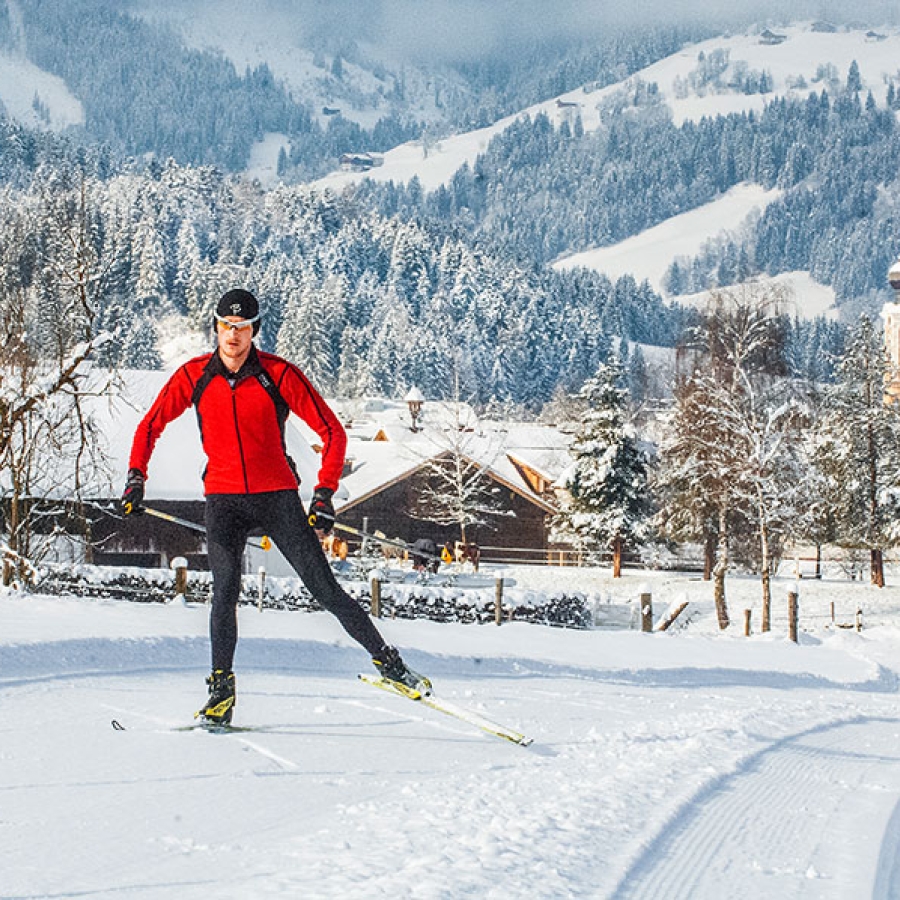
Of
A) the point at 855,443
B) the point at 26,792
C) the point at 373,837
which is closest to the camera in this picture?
the point at 373,837

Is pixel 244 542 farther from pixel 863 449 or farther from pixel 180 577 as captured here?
pixel 863 449

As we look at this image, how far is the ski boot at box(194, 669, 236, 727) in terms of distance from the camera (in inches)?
216

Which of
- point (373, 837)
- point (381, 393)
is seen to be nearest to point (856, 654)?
point (373, 837)

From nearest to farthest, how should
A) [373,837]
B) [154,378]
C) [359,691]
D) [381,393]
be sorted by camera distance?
1. [373,837]
2. [359,691]
3. [154,378]
4. [381,393]

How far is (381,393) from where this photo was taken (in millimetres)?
146500

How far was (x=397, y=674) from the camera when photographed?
589 cm

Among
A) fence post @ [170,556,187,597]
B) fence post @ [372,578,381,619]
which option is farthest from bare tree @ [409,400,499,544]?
fence post @ [170,556,187,597]

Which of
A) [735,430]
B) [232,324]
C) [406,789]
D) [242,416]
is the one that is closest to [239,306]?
[232,324]

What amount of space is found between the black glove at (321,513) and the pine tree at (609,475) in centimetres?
4418

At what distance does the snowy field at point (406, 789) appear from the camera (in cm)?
335

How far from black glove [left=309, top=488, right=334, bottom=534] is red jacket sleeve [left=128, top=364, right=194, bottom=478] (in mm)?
713

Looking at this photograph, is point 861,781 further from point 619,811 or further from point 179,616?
point 179,616

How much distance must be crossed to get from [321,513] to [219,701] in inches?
38.1

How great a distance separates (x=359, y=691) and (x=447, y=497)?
4308 cm
